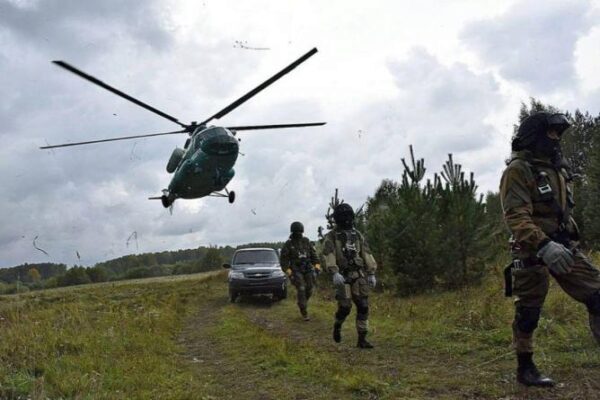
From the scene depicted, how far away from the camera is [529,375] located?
427cm

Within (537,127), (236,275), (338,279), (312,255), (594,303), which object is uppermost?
(537,127)

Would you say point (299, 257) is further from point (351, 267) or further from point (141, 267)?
point (141, 267)

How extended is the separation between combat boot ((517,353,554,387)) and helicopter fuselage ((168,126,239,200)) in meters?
9.73

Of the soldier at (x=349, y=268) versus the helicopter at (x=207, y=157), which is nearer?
the soldier at (x=349, y=268)

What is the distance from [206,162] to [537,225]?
977cm

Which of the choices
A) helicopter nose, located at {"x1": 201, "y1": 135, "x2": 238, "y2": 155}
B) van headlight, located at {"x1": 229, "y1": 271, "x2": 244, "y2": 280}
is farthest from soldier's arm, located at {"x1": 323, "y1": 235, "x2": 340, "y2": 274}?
van headlight, located at {"x1": 229, "y1": 271, "x2": 244, "y2": 280}

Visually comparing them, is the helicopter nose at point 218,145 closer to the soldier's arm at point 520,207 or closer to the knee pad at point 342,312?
the knee pad at point 342,312

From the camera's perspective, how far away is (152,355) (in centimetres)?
687

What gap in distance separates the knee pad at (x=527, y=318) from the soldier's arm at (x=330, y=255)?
10.4ft

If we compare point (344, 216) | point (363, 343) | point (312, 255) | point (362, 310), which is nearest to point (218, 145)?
point (312, 255)

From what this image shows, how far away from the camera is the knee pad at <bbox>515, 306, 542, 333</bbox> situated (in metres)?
4.21

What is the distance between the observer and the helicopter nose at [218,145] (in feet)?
41.9

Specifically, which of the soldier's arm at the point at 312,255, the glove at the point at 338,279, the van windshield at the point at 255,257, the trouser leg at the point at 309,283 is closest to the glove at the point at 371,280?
the glove at the point at 338,279

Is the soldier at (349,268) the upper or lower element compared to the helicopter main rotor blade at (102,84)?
lower
